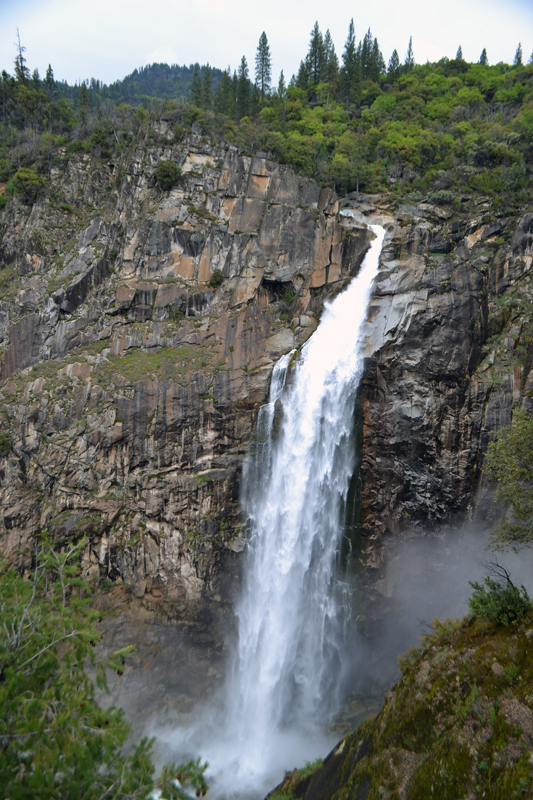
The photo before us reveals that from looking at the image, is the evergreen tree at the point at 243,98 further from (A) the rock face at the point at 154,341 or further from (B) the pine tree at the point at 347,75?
(A) the rock face at the point at 154,341

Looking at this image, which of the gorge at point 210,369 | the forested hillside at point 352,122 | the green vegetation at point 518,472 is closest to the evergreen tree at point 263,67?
the forested hillside at point 352,122

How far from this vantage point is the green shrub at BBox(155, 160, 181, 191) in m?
36.8

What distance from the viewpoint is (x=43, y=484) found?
30.1 meters

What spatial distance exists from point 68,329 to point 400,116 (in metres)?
47.4

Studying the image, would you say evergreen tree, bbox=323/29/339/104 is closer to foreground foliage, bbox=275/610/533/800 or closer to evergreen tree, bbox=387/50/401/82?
evergreen tree, bbox=387/50/401/82

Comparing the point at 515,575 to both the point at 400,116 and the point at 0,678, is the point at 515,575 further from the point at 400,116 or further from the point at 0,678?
the point at 400,116

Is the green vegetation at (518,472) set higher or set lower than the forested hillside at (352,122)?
lower

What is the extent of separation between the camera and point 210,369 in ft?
102

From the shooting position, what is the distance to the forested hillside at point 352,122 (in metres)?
39.7

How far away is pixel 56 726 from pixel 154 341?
28.3 meters

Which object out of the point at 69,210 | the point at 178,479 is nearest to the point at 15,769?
the point at 178,479

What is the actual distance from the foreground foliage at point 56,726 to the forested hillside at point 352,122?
37.8 m

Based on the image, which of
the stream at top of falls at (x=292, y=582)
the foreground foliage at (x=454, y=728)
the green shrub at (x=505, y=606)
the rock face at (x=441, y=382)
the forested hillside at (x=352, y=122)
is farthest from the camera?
the forested hillside at (x=352, y=122)

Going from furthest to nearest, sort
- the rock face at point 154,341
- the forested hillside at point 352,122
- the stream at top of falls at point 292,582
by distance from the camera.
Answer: the forested hillside at point 352,122, the rock face at point 154,341, the stream at top of falls at point 292,582
